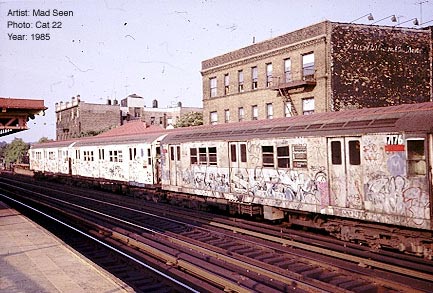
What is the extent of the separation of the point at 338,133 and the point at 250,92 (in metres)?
22.1

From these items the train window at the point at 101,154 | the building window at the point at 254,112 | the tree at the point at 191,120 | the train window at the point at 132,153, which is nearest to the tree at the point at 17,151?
the tree at the point at 191,120

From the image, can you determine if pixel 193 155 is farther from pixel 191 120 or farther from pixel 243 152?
pixel 191 120

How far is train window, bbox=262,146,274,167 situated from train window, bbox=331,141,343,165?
8.95 feet

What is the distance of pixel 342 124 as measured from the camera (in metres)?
11.8

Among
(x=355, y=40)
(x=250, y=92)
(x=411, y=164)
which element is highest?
(x=355, y=40)

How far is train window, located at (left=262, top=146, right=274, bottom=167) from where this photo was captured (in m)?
14.3

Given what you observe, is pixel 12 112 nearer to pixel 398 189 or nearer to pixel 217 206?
pixel 217 206

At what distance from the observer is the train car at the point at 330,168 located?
973cm

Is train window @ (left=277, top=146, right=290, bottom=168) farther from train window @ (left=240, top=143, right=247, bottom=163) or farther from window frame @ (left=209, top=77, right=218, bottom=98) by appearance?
window frame @ (left=209, top=77, right=218, bottom=98)

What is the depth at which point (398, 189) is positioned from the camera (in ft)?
32.9

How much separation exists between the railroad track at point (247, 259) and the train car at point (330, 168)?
3.78 ft

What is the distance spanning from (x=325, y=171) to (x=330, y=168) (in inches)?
8.1

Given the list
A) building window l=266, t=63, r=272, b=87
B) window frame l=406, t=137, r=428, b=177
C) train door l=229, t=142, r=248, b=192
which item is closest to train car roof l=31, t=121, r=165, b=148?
train door l=229, t=142, r=248, b=192

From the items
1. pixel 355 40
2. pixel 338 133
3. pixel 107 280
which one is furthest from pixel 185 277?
pixel 355 40
